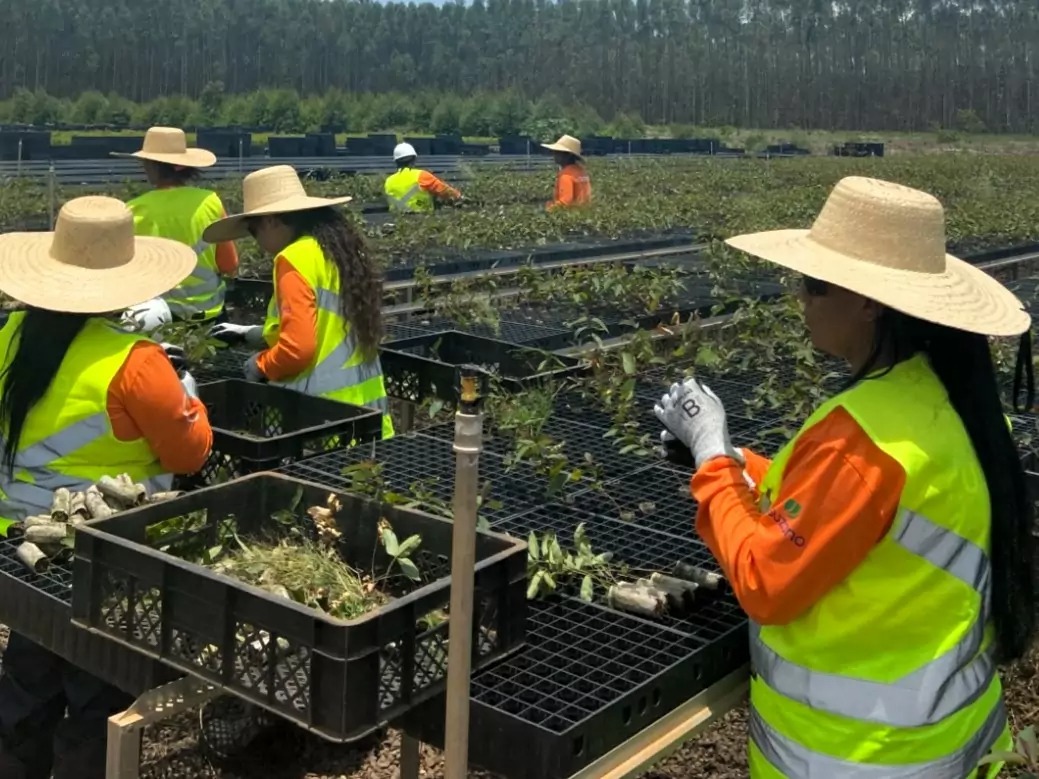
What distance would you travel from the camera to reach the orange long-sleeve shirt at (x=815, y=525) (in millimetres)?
1772

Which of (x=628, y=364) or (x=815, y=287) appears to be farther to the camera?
(x=628, y=364)

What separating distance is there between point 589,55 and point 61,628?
170ft

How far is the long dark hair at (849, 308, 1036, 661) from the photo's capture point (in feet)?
6.26

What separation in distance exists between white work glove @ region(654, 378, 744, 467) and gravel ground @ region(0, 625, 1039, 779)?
1.29 m

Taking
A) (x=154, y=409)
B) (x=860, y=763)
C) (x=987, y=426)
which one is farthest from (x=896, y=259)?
(x=154, y=409)

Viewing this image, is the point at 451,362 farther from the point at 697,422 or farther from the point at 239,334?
the point at 697,422

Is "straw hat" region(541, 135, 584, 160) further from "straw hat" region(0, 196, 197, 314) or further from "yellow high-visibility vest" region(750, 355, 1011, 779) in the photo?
"yellow high-visibility vest" region(750, 355, 1011, 779)

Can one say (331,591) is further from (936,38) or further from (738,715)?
(936,38)

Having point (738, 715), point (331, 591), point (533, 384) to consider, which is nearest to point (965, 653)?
point (331, 591)

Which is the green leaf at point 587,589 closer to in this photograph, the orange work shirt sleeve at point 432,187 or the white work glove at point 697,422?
the white work glove at point 697,422

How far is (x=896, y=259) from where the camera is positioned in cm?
196

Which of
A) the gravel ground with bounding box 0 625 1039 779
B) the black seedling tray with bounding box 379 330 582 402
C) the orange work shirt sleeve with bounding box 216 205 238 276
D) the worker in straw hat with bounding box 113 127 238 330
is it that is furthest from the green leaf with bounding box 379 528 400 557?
the orange work shirt sleeve with bounding box 216 205 238 276

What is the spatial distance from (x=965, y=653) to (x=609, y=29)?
195 ft

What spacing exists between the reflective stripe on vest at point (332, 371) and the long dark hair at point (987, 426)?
7.82 ft
